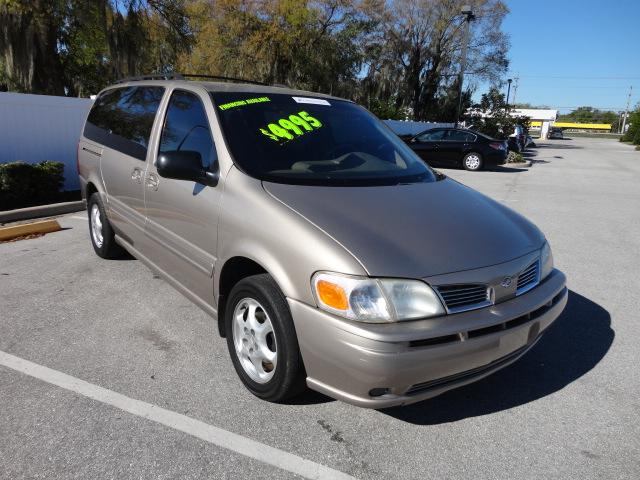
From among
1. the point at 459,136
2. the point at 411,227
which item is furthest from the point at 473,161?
the point at 411,227

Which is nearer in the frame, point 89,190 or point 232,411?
point 232,411

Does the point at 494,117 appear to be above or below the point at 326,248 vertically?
above

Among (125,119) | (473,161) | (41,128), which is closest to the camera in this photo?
(125,119)

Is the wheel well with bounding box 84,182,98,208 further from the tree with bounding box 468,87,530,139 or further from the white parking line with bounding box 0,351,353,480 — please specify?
the tree with bounding box 468,87,530,139

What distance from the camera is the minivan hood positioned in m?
2.40

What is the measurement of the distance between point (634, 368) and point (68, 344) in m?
3.88

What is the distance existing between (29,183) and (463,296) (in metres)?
7.46

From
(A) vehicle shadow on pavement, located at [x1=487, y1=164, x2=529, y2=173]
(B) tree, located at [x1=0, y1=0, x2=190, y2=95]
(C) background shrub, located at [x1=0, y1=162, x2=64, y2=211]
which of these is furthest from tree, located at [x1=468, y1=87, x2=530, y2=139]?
(C) background shrub, located at [x1=0, y1=162, x2=64, y2=211]

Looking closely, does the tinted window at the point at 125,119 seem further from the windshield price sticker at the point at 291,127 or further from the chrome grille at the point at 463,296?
the chrome grille at the point at 463,296

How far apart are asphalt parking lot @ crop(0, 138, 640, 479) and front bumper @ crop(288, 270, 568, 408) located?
0.35 meters

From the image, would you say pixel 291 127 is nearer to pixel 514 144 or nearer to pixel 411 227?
pixel 411 227

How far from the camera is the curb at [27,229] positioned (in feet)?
19.9

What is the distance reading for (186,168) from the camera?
3041 millimetres

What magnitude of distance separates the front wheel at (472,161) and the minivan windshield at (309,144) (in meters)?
14.0
